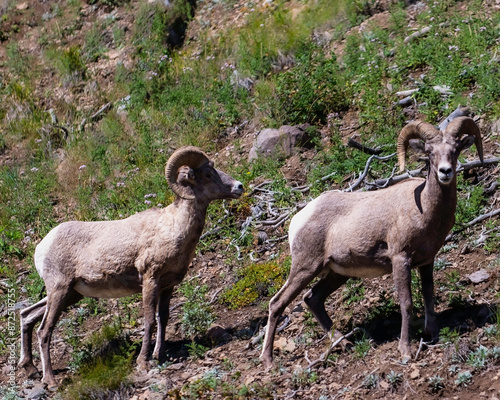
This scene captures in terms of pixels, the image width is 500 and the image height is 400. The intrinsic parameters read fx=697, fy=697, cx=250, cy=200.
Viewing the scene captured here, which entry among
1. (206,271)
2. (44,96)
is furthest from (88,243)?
(44,96)

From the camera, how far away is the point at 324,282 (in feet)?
21.7

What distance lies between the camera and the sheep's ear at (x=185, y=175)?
7.02 m

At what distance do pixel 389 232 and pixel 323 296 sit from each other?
3.44 feet

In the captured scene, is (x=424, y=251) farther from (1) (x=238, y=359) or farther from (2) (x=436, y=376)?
(1) (x=238, y=359)

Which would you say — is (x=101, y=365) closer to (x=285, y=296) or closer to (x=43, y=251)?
(x=43, y=251)

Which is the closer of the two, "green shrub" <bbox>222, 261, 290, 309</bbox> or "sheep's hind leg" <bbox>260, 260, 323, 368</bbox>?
"sheep's hind leg" <bbox>260, 260, 323, 368</bbox>

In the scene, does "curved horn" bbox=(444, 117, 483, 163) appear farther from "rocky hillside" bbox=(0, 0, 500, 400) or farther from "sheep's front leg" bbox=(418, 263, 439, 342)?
"rocky hillside" bbox=(0, 0, 500, 400)

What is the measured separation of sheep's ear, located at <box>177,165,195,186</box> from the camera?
23.0ft

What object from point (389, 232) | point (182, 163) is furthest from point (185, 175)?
point (389, 232)

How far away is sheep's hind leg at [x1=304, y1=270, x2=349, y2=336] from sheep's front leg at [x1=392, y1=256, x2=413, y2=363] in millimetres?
926

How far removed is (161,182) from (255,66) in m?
3.21

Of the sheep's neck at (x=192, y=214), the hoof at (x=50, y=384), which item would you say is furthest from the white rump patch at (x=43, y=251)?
the sheep's neck at (x=192, y=214)

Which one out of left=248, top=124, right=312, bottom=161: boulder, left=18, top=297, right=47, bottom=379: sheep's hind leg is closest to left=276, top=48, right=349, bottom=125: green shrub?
left=248, top=124, right=312, bottom=161: boulder

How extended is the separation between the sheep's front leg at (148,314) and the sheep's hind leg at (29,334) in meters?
1.31
